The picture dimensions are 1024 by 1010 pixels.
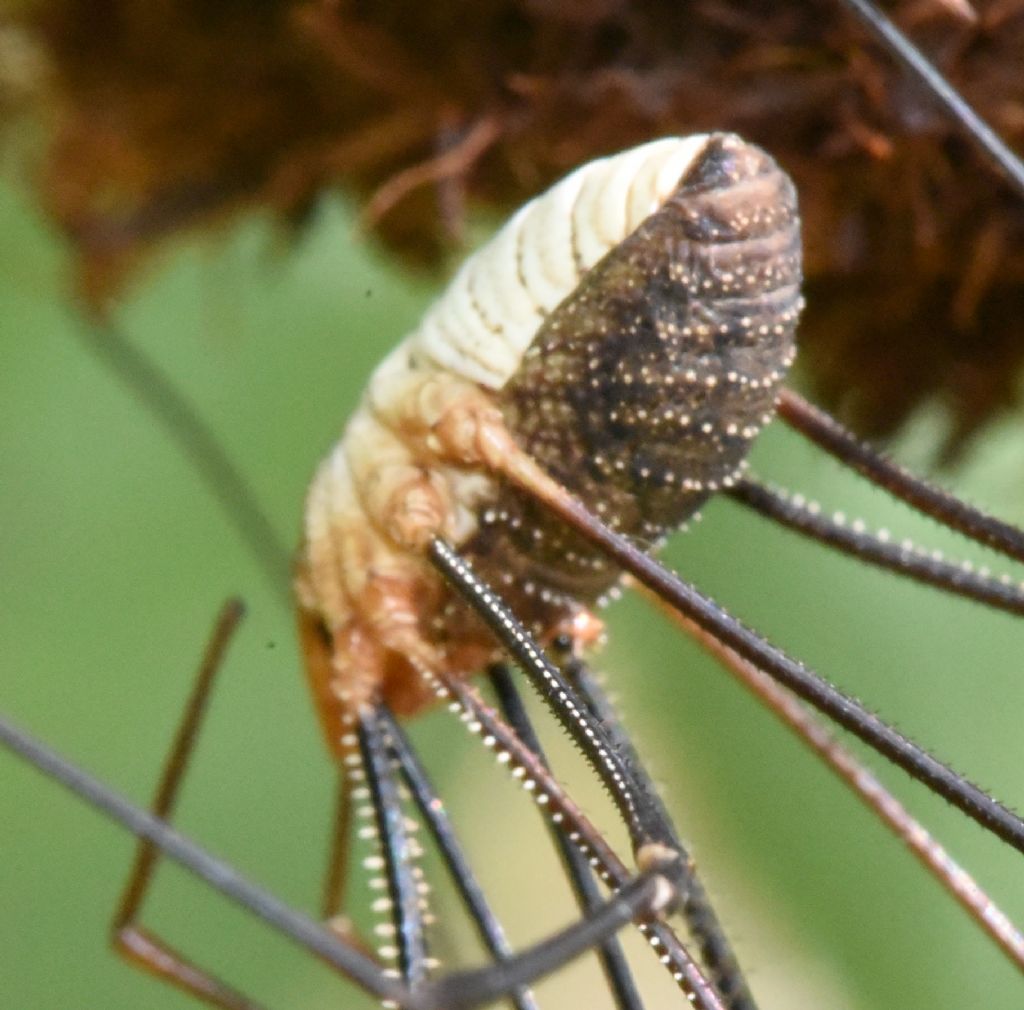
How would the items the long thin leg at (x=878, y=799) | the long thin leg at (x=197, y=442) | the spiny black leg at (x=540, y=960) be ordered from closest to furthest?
the spiny black leg at (x=540, y=960) → the long thin leg at (x=878, y=799) → the long thin leg at (x=197, y=442)

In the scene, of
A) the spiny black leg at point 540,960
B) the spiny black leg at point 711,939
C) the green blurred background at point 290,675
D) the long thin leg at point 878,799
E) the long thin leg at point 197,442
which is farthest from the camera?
the long thin leg at point 197,442

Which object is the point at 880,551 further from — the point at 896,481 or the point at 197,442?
the point at 197,442

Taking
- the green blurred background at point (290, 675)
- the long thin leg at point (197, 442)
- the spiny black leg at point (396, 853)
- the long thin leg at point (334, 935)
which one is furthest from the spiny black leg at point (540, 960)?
the long thin leg at point (197, 442)

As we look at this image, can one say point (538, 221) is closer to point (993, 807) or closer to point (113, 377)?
point (993, 807)

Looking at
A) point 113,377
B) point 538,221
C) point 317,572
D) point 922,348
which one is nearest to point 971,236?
point 922,348

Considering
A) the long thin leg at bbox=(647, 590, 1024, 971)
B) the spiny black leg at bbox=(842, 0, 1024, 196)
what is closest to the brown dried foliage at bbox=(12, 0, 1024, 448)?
the spiny black leg at bbox=(842, 0, 1024, 196)

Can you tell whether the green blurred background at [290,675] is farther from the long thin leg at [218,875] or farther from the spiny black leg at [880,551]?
the long thin leg at [218,875]
